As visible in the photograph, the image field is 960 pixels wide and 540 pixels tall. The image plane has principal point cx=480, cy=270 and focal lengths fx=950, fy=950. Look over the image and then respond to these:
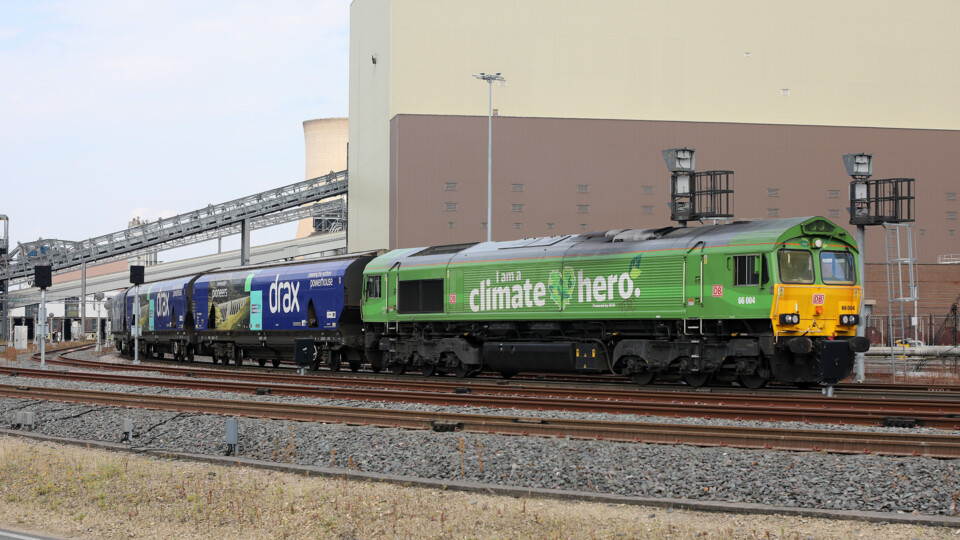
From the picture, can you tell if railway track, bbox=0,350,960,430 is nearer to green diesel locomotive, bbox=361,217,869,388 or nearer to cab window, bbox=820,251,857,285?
green diesel locomotive, bbox=361,217,869,388

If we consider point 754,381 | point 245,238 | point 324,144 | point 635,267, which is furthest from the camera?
point 324,144

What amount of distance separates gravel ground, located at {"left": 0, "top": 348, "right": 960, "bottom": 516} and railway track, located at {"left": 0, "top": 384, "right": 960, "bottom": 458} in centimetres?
52

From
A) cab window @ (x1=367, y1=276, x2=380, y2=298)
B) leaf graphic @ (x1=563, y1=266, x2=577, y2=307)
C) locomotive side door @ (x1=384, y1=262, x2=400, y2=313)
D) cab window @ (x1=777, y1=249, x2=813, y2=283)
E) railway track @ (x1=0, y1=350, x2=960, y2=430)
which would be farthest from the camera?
cab window @ (x1=367, y1=276, x2=380, y2=298)

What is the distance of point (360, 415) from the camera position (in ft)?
52.4

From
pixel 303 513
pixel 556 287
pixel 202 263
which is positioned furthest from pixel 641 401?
pixel 202 263

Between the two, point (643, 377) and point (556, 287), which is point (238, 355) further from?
point (643, 377)

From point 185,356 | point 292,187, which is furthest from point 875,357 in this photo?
point 292,187

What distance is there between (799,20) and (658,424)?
57414mm

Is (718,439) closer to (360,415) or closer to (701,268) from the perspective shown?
(360,415)

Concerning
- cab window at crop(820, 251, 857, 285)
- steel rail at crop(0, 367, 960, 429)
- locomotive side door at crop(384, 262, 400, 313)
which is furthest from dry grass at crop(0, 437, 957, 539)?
locomotive side door at crop(384, 262, 400, 313)

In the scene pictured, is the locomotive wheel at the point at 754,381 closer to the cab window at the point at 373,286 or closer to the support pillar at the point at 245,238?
the cab window at the point at 373,286

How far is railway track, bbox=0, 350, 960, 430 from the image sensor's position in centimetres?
1551

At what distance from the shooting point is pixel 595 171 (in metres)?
61.1

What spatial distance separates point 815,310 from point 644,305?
382 centimetres
